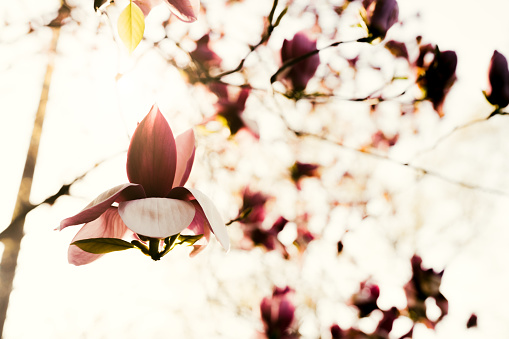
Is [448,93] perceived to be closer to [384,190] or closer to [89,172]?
[384,190]

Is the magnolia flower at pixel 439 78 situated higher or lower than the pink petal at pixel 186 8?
lower

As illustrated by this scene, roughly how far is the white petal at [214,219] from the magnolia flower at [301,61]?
1.21ft

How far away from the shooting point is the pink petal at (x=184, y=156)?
0.86 feet

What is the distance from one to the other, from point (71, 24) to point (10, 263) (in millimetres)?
654

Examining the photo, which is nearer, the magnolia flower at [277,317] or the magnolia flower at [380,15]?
the magnolia flower at [380,15]

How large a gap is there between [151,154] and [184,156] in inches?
1.2

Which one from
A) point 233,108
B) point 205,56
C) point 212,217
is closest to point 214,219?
point 212,217

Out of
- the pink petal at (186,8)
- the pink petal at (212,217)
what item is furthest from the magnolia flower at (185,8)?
the pink petal at (212,217)

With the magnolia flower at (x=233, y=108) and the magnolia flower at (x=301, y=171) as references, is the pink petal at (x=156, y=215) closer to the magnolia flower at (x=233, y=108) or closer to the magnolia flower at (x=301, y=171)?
the magnolia flower at (x=233, y=108)

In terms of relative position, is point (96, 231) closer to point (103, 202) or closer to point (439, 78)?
point (103, 202)

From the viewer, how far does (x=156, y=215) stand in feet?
0.72

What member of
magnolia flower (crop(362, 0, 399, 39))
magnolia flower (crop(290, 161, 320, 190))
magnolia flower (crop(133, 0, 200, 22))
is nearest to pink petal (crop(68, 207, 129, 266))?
magnolia flower (crop(133, 0, 200, 22))

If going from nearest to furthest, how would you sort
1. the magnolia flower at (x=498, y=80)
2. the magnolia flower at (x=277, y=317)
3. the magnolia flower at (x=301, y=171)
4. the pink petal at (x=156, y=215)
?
1. the pink petal at (x=156, y=215)
2. the magnolia flower at (x=498, y=80)
3. the magnolia flower at (x=277, y=317)
4. the magnolia flower at (x=301, y=171)

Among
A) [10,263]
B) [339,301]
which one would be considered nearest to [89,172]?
[10,263]
